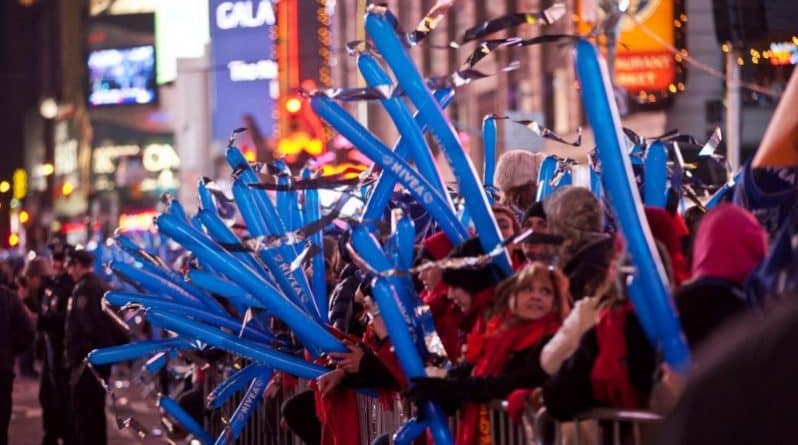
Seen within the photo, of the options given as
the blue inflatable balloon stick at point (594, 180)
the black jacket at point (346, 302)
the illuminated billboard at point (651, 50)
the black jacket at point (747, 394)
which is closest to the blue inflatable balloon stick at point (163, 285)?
the black jacket at point (346, 302)

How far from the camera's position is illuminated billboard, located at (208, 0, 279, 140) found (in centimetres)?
7731

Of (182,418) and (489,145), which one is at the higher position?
(489,145)

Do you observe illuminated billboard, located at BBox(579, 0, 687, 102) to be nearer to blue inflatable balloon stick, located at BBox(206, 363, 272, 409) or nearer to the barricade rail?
the barricade rail

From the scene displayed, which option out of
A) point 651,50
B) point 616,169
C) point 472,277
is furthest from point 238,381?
point 651,50

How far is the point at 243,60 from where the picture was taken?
78.8 metres

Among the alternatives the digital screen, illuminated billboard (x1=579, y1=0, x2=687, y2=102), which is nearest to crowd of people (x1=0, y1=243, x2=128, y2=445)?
illuminated billboard (x1=579, y1=0, x2=687, y2=102)

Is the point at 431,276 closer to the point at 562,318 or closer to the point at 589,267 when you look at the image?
the point at 562,318

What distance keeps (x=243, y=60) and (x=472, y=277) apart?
7288 centimetres

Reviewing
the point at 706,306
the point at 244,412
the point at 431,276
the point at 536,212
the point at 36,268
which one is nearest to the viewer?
the point at 706,306

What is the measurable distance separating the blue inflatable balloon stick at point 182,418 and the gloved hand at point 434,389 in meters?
3.36

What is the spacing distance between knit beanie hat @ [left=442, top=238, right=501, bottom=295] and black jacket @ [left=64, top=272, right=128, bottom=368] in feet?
24.6

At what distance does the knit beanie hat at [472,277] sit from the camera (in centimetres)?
651

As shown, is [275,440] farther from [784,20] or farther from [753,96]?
[753,96]

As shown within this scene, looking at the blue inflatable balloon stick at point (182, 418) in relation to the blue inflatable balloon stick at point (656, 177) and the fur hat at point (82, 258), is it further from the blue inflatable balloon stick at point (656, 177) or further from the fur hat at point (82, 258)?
the fur hat at point (82, 258)
